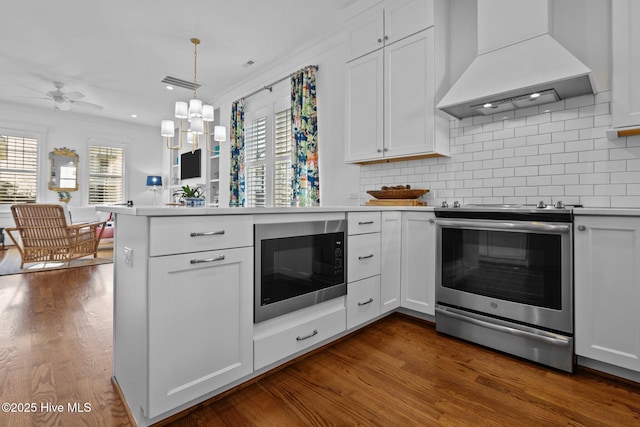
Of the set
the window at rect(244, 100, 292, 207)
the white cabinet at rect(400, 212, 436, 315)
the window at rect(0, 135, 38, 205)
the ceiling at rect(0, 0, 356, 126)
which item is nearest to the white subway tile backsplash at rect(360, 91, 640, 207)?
the white cabinet at rect(400, 212, 436, 315)

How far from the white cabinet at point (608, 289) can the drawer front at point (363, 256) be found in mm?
1186

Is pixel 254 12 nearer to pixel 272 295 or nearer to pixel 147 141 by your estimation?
pixel 272 295

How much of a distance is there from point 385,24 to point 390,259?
6.95 feet

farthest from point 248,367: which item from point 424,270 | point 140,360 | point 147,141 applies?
point 147,141

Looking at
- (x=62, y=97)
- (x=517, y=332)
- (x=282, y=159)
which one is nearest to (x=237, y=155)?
(x=282, y=159)

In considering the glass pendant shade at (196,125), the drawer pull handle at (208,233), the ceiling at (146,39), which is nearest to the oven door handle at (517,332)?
the drawer pull handle at (208,233)

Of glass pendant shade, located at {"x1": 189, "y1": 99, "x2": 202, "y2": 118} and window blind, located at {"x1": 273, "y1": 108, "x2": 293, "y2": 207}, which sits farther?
window blind, located at {"x1": 273, "y1": 108, "x2": 293, "y2": 207}

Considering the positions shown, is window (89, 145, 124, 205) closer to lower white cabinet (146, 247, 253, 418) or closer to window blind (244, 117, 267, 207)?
window blind (244, 117, 267, 207)

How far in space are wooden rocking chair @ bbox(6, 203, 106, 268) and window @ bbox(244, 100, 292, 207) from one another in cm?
262

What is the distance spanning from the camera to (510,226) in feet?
6.63

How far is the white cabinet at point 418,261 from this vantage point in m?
2.45

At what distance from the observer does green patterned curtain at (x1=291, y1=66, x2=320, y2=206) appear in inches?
158

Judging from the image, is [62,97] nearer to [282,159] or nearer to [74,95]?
[74,95]

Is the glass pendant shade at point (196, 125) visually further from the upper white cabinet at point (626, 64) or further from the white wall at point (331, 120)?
the upper white cabinet at point (626, 64)
